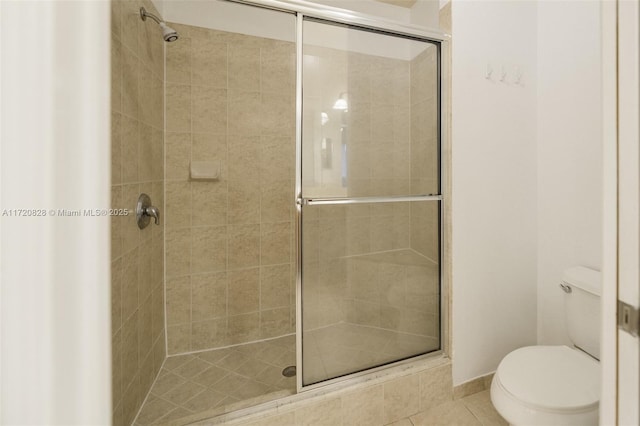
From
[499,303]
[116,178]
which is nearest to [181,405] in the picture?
[116,178]

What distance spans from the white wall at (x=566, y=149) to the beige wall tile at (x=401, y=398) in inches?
36.2

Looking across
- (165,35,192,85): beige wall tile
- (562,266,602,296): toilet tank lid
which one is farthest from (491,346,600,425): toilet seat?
(165,35,192,85): beige wall tile

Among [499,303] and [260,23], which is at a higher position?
[260,23]

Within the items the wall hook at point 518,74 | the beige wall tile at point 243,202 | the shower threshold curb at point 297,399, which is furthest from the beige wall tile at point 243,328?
the wall hook at point 518,74

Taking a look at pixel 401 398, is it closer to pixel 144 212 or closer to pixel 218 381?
pixel 218 381

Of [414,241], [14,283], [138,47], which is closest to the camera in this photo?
[14,283]

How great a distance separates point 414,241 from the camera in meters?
1.70

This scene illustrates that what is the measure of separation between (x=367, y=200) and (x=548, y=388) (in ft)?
3.39

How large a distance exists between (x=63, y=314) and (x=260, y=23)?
220 cm

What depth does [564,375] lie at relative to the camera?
127cm

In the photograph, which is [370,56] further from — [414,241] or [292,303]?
[292,303]

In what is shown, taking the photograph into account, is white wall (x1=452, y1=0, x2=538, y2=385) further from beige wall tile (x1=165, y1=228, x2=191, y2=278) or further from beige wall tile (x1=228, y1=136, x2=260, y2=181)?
beige wall tile (x1=165, y1=228, x2=191, y2=278)

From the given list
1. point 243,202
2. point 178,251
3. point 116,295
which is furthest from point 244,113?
point 116,295

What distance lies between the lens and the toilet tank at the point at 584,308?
1393mm
